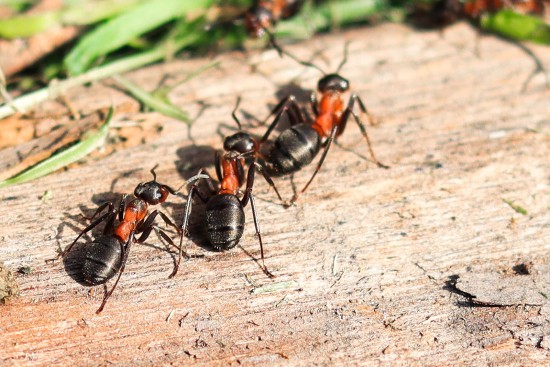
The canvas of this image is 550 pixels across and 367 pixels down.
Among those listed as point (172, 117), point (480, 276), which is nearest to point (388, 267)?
point (480, 276)

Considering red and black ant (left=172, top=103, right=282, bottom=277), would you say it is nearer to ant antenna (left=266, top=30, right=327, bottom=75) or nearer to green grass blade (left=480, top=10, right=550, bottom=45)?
ant antenna (left=266, top=30, right=327, bottom=75)

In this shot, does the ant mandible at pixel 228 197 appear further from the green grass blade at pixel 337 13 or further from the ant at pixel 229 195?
the green grass blade at pixel 337 13

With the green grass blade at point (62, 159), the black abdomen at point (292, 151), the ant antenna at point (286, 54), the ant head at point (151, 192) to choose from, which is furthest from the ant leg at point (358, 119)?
the green grass blade at point (62, 159)

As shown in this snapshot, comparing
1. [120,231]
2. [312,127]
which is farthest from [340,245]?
[120,231]

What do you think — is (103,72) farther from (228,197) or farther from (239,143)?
(228,197)

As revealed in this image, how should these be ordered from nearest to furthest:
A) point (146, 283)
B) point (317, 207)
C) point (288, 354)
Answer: point (288, 354), point (146, 283), point (317, 207)

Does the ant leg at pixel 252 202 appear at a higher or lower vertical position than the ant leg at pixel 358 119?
lower

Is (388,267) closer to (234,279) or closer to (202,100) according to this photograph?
(234,279)
